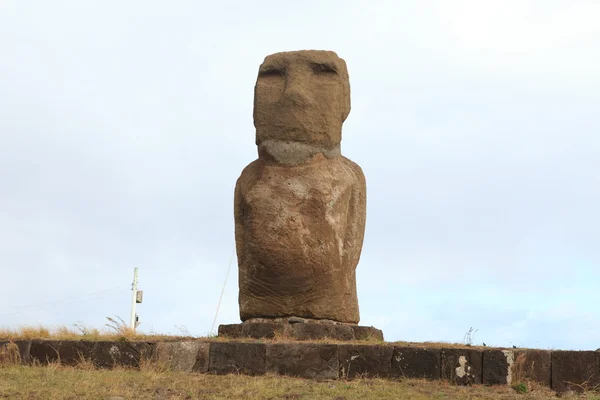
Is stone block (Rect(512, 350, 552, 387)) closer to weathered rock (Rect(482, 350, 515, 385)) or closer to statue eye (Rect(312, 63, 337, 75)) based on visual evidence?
weathered rock (Rect(482, 350, 515, 385))

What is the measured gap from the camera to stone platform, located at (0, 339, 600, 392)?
1000 centimetres

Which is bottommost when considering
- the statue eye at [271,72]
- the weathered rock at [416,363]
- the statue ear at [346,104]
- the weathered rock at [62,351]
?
the weathered rock at [62,351]

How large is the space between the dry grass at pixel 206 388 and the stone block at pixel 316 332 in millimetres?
1434

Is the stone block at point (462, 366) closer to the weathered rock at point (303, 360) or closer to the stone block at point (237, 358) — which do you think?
the weathered rock at point (303, 360)

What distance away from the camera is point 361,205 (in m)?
12.4

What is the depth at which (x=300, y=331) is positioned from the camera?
37.2 feet

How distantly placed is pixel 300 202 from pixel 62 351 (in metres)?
3.50

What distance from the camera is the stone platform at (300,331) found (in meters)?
11.3

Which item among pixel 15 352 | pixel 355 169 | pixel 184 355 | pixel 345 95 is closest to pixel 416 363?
pixel 184 355

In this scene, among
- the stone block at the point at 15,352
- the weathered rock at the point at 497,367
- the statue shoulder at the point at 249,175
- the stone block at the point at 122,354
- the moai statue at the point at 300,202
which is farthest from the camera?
the statue shoulder at the point at 249,175

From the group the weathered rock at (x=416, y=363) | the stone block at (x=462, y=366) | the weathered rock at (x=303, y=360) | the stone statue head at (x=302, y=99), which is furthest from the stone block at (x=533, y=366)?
the stone statue head at (x=302, y=99)

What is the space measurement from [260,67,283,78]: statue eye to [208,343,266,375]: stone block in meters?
4.07

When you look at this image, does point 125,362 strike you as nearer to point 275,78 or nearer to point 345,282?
point 345,282

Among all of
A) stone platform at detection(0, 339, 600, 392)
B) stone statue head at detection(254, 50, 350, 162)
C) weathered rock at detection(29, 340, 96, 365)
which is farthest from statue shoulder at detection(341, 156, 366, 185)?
weathered rock at detection(29, 340, 96, 365)
